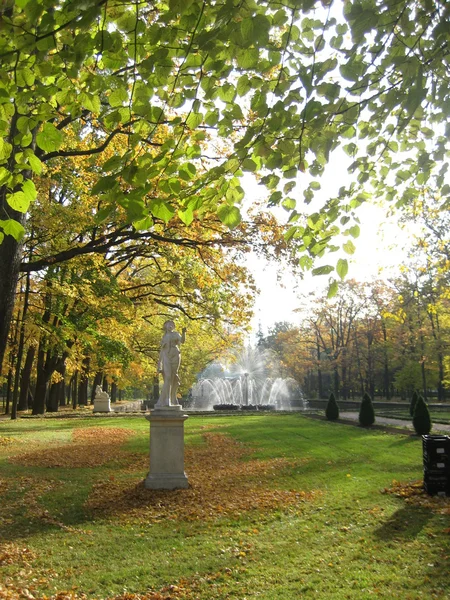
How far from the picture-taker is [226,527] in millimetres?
7410

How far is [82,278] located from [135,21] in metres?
13.8

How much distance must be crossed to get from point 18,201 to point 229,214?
1539mm

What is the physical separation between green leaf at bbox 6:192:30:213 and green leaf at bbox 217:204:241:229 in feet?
4.61

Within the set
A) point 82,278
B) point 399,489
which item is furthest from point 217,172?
point 82,278

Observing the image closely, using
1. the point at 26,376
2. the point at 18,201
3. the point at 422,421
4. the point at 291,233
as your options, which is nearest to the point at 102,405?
the point at 26,376

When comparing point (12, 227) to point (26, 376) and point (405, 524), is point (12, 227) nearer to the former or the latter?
point (405, 524)

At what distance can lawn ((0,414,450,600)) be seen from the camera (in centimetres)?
527

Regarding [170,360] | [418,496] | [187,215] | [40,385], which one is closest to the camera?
[187,215]

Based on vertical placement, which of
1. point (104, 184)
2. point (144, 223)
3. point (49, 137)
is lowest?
point (144, 223)

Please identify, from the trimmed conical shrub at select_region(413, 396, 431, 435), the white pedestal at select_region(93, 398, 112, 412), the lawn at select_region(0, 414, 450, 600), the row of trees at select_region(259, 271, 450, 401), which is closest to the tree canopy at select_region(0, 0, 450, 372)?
the lawn at select_region(0, 414, 450, 600)

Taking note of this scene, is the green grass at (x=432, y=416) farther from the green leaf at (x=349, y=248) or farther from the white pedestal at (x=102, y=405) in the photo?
the green leaf at (x=349, y=248)

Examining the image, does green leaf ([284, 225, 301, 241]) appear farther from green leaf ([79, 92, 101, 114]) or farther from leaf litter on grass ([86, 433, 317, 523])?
leaf litter on grass ([86, 433, 317, 523])

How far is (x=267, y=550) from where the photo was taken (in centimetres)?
632

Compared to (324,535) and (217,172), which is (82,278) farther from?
(217,172)
